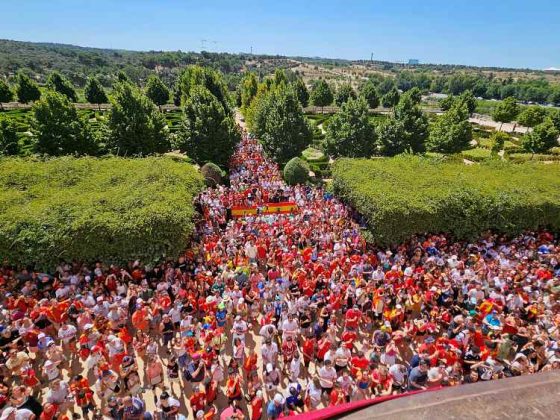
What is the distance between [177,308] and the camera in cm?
1135

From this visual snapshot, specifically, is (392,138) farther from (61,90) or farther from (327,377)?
(61,90)

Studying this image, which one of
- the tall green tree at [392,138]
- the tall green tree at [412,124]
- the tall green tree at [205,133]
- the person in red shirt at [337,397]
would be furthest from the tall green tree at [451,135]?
the person in red shirt at [337,397]

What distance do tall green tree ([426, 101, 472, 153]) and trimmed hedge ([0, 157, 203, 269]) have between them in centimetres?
2616

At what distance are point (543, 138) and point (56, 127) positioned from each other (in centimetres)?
4385

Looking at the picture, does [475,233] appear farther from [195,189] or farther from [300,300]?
[195,189]

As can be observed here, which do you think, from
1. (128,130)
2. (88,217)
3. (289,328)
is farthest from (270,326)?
(128,130)

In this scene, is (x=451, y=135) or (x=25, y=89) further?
(x=25, y=89)

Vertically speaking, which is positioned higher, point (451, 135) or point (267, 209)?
point (451, 135)

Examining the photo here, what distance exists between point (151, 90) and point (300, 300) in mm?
51940

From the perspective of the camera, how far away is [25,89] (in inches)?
1989

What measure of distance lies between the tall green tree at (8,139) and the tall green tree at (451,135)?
3722 cm

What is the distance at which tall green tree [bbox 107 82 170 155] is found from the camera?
25500 millimetres

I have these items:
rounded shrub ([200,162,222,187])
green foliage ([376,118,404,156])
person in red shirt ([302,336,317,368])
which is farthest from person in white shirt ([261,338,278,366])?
green foliage ([376,118,404,156])

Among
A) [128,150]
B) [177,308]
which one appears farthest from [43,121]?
[177,308]
